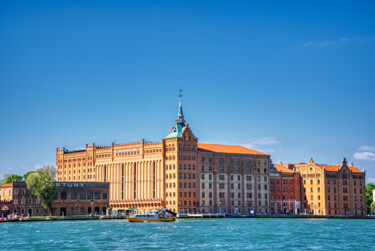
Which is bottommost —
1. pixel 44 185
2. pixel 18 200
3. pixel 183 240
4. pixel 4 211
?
pixel 183 240

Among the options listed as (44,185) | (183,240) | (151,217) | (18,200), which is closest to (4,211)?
(18,200)

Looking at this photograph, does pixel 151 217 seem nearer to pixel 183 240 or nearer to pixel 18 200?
pixel 18 200

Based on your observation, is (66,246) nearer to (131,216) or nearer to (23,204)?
(131,216)

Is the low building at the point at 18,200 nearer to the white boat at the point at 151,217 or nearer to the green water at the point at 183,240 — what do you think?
the white boat at the point at 151,217

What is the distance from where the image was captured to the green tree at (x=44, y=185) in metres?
192

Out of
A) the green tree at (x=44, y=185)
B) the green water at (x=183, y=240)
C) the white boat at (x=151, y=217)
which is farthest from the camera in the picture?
the green tree at (x=44, y=185)

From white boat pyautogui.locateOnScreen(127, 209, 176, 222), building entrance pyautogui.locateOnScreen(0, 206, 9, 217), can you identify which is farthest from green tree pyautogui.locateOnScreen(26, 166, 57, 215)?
white boat pyautogui.locateOnScreen(127, 209, 176, 222)

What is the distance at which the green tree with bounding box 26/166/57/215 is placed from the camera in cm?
19200

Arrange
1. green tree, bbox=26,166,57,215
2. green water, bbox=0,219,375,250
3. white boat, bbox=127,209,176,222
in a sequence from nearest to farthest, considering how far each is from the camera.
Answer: green water, bbox=0,219,375,250 → white boat, bbox=127,209,176,222 → green tree, bbox=26,166,57,215

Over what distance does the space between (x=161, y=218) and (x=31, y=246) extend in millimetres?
87377

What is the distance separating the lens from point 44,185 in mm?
191250

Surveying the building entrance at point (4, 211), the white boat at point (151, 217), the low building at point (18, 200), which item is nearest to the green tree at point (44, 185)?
the low building at point (18, 200)

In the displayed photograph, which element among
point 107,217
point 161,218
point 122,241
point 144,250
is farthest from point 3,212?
point 144,250

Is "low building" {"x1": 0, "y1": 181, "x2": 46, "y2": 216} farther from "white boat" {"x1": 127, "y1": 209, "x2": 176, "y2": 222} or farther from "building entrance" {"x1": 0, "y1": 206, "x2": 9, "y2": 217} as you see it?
"white boat" {"x1": 127, "y1": 209, "x2": 176, "y2": 222}
